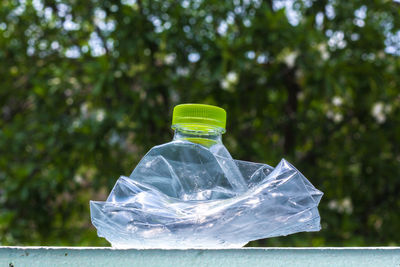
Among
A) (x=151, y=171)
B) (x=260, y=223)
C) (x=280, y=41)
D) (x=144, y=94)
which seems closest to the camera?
(x=260, y=223)

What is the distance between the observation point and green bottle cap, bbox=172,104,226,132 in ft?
2.44

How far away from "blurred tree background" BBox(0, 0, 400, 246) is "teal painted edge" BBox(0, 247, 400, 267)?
6.35 ft

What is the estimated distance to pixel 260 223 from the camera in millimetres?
688

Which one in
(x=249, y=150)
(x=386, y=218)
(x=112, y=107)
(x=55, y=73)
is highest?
(x=55, y=73)

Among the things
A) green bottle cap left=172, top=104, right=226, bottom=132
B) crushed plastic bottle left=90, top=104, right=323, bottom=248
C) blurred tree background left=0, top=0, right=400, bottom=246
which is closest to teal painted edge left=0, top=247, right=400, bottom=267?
crushed plastic bottle left=90, top=104, right=323, bottom=248

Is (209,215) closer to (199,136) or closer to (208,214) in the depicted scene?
(208,214)

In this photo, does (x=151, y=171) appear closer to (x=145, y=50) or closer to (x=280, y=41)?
Answer: (x=280, y=41)

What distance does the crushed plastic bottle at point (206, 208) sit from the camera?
681mm

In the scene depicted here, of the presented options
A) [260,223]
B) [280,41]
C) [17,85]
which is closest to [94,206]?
[260,223]

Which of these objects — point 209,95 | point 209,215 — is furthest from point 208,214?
A: point 209,95

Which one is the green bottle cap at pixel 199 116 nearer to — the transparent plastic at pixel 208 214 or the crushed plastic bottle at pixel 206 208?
the crushed plastic bottle at pixel 206 208

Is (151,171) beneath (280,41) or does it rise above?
beneath

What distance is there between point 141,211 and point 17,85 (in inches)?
106

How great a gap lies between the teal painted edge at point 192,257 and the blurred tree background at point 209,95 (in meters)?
1.94
